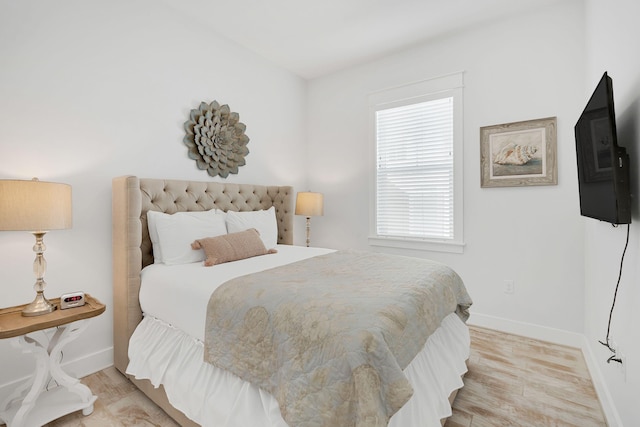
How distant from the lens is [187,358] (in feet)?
5.56

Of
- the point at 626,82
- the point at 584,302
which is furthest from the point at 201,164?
the point at 584,302

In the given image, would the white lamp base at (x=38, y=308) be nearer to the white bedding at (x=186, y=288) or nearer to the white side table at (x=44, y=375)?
the white side table at (x=44, y=375)

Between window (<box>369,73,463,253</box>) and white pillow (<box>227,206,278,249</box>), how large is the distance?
1262 millimetres

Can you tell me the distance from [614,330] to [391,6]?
276cm

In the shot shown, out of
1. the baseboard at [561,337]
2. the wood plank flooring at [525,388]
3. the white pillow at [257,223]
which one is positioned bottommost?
the wood plank flooring at [525,388]

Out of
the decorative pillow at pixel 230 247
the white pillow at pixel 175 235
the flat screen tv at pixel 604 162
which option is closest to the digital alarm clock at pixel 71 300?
the white pillow at pixel 175 235

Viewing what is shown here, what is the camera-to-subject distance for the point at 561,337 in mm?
2658

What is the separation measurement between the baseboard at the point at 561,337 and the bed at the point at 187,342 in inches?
28.5

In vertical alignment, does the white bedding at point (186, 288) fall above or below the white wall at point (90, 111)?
below

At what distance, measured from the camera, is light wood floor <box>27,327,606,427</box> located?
173 centimetres

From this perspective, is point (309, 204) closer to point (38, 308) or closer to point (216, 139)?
point (216, 139)

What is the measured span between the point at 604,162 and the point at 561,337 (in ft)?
6.49

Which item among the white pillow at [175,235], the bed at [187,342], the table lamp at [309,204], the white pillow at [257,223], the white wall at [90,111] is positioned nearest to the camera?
the bed at [187,342]

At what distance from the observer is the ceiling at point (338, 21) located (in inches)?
105
